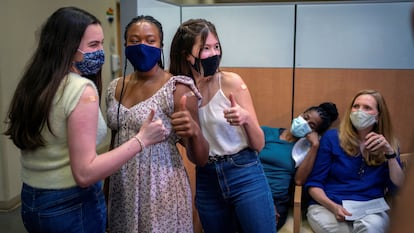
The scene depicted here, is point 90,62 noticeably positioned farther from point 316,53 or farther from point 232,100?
point 316,53

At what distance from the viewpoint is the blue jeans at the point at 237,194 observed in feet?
4.83

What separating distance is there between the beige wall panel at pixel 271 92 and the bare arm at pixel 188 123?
1578mm

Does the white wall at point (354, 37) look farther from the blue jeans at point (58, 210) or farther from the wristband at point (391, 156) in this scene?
the blue jeans at point (58, 210)

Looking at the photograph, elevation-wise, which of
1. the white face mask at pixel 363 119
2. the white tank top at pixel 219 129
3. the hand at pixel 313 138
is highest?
the white tank top at pixel 219 129

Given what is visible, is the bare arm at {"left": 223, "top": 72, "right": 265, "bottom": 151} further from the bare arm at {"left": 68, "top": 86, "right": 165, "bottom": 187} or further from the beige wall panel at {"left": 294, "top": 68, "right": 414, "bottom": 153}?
the beige wall panel at {"left": 294, "top": 68, "right": 414, "bottom": 153}

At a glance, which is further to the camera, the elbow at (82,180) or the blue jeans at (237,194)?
the blue jeans at (237,194)

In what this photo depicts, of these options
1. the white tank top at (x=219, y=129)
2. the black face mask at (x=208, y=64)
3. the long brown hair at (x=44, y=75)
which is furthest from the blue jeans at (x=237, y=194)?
the long brown hair at (x=44, y=75)

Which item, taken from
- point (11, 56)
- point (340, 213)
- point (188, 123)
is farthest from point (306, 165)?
point (11, 56)

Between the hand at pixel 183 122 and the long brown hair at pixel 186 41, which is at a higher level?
the long brown hair at pixel 186 41

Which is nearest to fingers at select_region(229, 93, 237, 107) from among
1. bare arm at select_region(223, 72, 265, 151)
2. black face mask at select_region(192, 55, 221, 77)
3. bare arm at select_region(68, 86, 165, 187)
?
bare arm at select_region(223, 72, 265, 151)

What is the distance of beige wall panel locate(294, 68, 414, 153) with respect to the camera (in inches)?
107

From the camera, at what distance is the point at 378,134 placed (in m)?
2.29

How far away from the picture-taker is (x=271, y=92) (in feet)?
9.50

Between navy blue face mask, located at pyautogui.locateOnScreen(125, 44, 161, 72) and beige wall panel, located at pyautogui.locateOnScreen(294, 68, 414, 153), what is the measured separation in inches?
65.4
